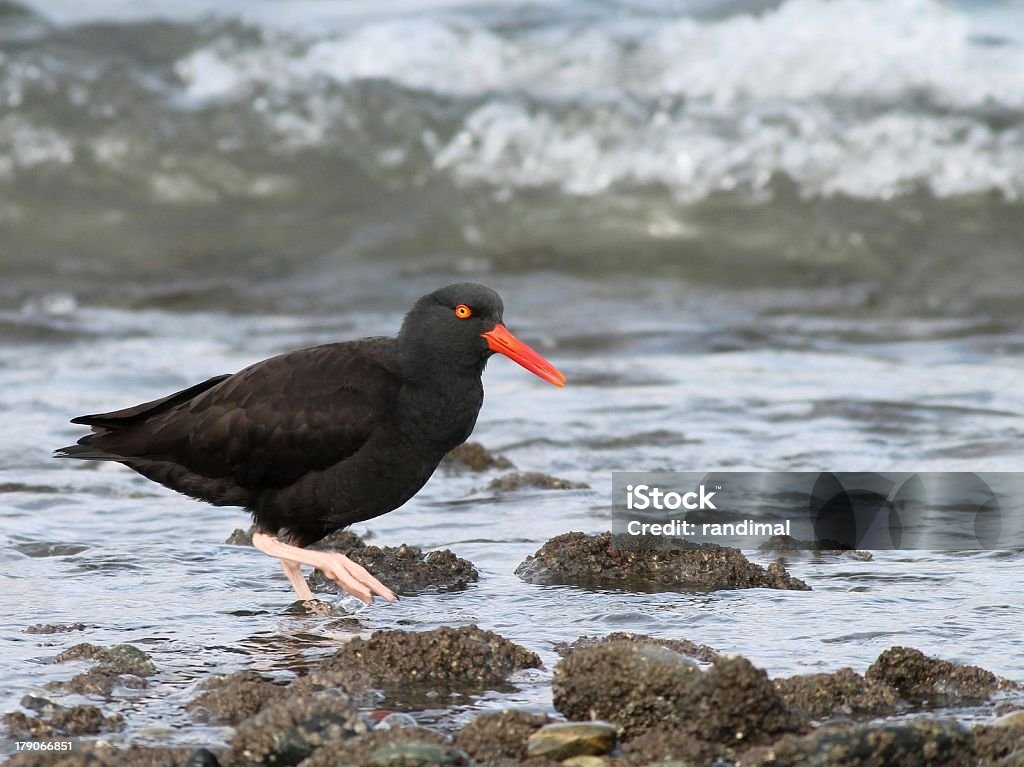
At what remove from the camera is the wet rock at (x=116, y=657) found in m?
3.56

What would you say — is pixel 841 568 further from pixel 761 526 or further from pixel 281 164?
pixel 281 164

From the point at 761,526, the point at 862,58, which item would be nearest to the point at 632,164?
the point at 862,58

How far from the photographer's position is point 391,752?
2893mm

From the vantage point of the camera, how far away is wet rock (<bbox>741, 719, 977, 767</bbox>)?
2764 millimetres

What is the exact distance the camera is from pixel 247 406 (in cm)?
468

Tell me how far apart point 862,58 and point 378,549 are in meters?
10.2

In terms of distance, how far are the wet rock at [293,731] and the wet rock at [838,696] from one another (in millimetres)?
994

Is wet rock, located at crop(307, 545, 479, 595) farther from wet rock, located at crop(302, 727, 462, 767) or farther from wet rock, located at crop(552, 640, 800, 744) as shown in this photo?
wet rock, located at crop(302, 727, 462, 767)

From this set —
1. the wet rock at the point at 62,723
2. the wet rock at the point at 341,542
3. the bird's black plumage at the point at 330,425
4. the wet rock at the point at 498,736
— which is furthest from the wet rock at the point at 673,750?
the wet rock at the point at 341,542

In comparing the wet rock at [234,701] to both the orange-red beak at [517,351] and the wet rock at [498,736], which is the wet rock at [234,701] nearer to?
the wet rock at [498,736]

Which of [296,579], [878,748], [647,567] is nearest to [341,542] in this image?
[296,579]

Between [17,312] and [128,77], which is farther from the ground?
[128,77]

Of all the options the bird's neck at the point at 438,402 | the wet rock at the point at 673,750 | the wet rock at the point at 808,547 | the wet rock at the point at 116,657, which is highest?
the bird's neck at the point at 438,402

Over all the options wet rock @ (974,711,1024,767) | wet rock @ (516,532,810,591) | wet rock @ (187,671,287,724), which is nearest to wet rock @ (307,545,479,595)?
wet rock @ (516,532,810,591)
